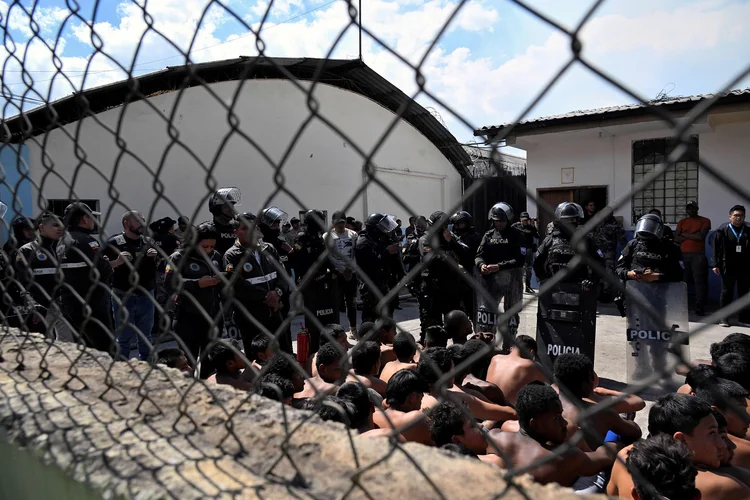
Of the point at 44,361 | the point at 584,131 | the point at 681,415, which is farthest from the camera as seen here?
the point at 584,131

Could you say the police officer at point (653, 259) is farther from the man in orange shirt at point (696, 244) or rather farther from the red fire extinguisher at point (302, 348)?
the man in orange shirt at point (696, 244)

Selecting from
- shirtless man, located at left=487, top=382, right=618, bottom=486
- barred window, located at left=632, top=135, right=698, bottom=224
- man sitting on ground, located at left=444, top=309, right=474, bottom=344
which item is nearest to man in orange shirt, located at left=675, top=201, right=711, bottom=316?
barred window, located at left=632, top=135, right=698, bottom=224

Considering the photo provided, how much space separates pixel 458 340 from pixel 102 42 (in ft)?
13.0

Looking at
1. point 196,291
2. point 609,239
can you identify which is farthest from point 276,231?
point 609,239

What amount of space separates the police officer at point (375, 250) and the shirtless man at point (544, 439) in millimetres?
3758

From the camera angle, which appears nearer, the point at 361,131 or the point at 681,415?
the point at 681,415

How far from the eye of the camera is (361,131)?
1351 centimetres

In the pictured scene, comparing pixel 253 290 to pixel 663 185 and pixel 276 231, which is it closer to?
pixel 276 231

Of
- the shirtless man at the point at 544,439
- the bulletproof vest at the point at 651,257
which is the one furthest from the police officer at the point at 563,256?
the shirtless man at the point at 544,439

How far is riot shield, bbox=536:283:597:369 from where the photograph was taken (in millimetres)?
4449

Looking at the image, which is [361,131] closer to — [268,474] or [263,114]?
[263,114]

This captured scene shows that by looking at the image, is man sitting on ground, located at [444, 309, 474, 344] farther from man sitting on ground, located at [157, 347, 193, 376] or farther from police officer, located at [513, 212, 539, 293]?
police officer, located at [513, 212, 539, 293]

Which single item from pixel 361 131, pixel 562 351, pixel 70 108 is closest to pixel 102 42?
pixel 562 351

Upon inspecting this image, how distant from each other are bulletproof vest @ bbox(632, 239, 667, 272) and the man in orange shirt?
3.83 metres
